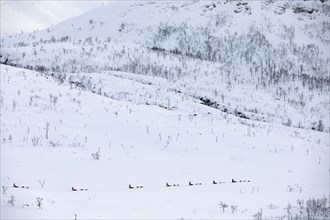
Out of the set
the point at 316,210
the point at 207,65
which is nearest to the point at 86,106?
the point at 316,210

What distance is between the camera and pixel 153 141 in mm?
13570

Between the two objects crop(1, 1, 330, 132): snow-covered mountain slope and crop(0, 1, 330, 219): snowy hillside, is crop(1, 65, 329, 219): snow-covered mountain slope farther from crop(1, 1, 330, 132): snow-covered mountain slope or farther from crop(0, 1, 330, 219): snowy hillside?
crop(1, 1, 330, 132): snow-covered mountain slope

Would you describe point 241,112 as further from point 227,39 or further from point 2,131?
point 227,39

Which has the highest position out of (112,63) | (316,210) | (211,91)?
(112,63)

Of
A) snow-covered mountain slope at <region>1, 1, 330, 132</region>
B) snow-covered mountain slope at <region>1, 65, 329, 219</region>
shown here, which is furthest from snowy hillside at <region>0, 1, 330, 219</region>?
snow-covered mountain slope at <region>1, 1, 330, 132</region>

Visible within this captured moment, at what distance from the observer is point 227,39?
158 ft

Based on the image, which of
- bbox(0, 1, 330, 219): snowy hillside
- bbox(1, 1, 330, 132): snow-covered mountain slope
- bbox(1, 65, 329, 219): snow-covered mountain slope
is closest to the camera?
bbox(1, 65, 329, 219): snow-covered mountain slope

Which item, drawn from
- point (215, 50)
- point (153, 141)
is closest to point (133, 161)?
point (153, 141)

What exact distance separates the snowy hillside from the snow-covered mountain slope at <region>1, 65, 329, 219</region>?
4 centimetres

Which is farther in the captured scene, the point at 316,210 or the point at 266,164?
the point at 266,164

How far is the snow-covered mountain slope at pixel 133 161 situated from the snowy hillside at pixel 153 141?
39 mm

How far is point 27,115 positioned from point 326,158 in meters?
10.1

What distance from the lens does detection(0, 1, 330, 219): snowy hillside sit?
7875 mm

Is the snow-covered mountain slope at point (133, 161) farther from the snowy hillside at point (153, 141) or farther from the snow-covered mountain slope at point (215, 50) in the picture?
the snow-covered mountain slope at point (215, 50)
